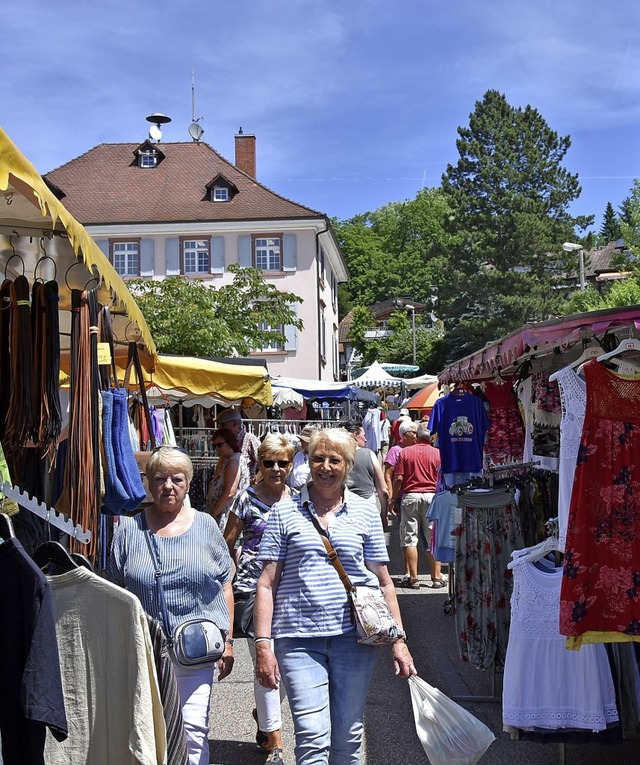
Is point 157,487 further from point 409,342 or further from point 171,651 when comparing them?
point 409,342

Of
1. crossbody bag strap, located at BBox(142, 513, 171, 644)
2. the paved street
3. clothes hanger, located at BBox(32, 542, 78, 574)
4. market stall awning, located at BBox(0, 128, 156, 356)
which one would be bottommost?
the paved street

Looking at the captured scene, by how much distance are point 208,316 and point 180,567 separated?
20.4 m

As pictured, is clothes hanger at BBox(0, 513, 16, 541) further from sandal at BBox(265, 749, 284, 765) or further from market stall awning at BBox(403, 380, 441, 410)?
market stall awning at BBox(403, 380, 441, 410)

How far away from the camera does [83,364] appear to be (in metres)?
4.35

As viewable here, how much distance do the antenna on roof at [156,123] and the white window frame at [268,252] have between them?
405 inches

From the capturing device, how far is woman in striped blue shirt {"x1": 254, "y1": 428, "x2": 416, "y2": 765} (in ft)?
13.8

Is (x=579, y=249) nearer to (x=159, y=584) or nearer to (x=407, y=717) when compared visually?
(x=407, y=717)

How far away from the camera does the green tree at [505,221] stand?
49062 mm

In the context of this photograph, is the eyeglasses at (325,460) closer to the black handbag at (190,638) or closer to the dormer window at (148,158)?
the black handbag at (190,638)

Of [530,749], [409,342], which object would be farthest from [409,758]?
[409,342]

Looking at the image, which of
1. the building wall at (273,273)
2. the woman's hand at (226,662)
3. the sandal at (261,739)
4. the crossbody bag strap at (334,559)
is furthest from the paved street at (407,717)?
the building wall at (273,273)

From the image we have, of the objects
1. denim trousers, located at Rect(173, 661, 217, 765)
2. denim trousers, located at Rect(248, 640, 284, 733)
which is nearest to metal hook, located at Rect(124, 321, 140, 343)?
denim trousers, located at Rect(248, 640, 284, 733)

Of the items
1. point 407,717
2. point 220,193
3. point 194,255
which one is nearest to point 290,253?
point 194,255

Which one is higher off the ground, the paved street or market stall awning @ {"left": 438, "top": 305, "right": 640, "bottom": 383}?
market stall awning @ {"left": 438, "top": 305, "right": 640, "bottom": 383}
